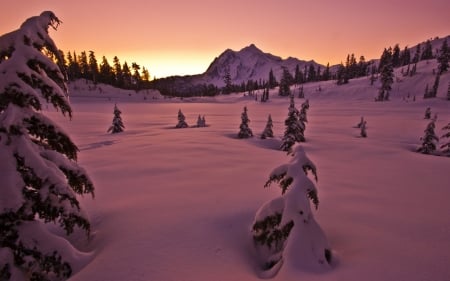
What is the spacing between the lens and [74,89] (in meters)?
97.1

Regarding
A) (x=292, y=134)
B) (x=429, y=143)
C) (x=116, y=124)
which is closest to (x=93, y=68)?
(x=116, y=124)

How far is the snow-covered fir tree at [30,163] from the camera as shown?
347 cm

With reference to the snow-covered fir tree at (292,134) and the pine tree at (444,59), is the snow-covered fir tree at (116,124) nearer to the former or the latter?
the snow-covered fir tree at (292,134)

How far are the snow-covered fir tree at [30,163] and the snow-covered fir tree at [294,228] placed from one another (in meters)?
3.24

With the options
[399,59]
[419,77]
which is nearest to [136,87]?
[419,77]

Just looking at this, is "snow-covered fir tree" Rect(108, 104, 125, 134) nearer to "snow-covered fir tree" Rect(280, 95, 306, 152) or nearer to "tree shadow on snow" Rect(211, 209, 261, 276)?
"snow-covered fir tree" Rect(280, 95, 306, 152)

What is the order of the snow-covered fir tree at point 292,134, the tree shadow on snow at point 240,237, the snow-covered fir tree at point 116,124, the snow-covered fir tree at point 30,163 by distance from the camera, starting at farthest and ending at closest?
the snow-covered fir tree at point 116,124, the snow-covered fir tree at point 292,134, the tree shadow on snow at point 240,237, the snow-covered fir tree at point 30,163

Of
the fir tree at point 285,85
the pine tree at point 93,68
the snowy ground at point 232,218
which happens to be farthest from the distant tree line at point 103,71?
the snowy ground at point 232,218

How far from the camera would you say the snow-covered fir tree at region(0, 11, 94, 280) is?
3.47 m

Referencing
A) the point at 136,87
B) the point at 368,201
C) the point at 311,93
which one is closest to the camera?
the point at 368,201

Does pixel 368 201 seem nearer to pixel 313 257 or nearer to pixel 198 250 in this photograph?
pixel 313 257

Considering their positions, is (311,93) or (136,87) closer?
(311,93)

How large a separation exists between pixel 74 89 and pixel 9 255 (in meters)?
111

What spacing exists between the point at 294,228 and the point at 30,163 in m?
4.27
